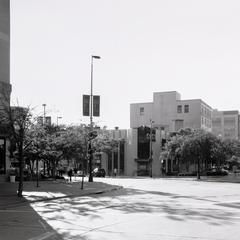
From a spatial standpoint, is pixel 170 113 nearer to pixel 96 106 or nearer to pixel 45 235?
pixel 96 106

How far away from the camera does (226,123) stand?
177500 millimetres

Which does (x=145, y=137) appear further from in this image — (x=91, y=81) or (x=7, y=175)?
(x=7, y=175)

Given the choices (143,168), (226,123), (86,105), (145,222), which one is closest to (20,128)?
(145,222)

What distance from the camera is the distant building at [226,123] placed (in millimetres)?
175250

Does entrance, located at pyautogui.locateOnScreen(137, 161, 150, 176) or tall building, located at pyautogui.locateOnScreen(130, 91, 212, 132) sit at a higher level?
tall building, located at pyautogui.locateOnScreen(130, 91, 212, 132)

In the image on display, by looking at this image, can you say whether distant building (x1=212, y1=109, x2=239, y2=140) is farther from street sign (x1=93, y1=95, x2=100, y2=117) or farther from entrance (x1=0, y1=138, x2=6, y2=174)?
entrance (x1=0, y1=138, x2=6, y2=174)

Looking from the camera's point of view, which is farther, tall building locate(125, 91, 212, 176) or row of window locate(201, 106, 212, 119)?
row of window locate(201, 106, 212, 119)

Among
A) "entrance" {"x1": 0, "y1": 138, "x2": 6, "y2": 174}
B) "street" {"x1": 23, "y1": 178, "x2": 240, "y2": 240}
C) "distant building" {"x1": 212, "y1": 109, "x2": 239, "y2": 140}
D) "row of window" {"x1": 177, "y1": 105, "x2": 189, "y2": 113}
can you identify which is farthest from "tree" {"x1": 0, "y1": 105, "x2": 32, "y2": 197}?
"distant building" {"x1": 212, "y1": 109, "x2": 239, "y2": 140}

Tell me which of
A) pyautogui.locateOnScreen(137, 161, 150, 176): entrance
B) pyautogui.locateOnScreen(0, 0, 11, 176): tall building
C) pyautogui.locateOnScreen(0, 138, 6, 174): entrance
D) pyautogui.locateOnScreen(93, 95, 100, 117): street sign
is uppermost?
pyautogui.locateOnScreen(0, 0, 11, 176): tall building

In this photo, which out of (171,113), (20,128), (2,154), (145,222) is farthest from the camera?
(171,113)

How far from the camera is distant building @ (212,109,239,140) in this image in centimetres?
17525

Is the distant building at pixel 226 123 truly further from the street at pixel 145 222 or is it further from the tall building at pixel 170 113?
the street at pixel 145 222

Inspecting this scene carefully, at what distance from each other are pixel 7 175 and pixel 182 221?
29.0m

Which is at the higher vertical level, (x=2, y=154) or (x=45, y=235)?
(x=2, y=154)
